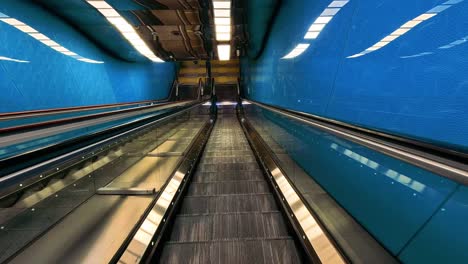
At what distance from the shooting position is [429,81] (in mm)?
1288

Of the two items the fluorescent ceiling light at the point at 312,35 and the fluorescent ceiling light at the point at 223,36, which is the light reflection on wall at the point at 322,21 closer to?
the fluorescent ceiling light at the point at 312,35

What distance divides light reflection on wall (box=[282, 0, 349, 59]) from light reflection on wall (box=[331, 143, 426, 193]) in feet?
4.95

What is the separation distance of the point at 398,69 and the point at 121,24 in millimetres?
6788

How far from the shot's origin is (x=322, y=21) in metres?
2.96

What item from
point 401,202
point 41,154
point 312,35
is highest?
point 312,35

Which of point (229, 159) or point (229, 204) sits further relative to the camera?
point (229, 159)

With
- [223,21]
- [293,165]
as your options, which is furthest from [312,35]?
[223,21]

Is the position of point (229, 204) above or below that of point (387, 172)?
below

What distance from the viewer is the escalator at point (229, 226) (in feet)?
6.13

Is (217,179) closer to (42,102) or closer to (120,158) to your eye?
(120,158)

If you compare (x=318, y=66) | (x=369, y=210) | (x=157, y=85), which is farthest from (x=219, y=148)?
(x=157, y=85)

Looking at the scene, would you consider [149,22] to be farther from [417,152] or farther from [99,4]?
[417,152]

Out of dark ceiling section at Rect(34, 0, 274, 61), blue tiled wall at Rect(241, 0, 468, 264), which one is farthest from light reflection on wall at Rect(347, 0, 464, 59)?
dark ceiling section at Rect(34, 0, 274, 61)

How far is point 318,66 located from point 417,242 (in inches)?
89.5
